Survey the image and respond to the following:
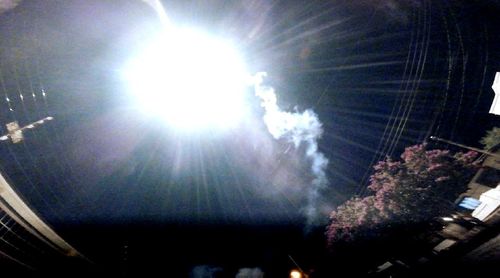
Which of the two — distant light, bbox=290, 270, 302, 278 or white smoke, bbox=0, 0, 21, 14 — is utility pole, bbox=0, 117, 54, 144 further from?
distant light, bbox=290, 270, 302, 278

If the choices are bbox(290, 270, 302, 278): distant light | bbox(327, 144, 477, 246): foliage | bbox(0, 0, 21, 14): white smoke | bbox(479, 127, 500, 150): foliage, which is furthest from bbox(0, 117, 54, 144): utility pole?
bbox(479, 127, 500, 150): foliage

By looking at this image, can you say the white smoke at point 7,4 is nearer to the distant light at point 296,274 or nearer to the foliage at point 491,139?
the distant light at point 296,274

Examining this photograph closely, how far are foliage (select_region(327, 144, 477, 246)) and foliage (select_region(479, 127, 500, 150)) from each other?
59 cm

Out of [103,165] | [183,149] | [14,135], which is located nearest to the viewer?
[14,135]

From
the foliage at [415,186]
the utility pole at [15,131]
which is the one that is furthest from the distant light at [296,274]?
the utility pole at [15,131]

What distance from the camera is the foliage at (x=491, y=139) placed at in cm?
1060

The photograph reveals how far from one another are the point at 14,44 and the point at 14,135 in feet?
9.72

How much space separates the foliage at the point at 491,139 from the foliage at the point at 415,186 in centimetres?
59

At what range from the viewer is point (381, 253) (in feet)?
45.1

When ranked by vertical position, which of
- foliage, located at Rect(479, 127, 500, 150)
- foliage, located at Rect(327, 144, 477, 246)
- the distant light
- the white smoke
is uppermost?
the white smoke

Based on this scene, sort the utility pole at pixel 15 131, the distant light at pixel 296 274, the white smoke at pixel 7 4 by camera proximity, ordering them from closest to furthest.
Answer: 1. the white smoke at pixel 7 4
2. the utility pole at pixel 15 131
3. the distant light at pixel 296 274

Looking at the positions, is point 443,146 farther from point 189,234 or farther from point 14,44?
point 189,234

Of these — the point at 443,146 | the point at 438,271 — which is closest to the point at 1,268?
the point at 438,271

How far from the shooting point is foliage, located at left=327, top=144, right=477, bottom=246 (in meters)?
11.3
